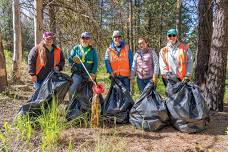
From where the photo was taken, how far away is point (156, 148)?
4.95m

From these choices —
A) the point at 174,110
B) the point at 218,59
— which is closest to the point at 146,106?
the point at 174,110

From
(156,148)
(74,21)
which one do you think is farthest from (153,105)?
(74,21)

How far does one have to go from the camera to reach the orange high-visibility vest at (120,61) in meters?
6.33

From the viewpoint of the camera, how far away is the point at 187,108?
18.8 feet

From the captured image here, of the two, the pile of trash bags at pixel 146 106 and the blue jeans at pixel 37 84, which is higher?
the blue jeans at pixel 37 84

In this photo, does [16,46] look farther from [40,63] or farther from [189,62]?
[189,62]

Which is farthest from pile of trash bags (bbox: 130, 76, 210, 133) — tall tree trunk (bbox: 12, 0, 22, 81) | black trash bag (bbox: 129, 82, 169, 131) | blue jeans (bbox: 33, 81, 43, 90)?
tall tree trunk (bbox: 12, 0, 22, 81)

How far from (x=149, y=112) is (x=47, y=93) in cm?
151

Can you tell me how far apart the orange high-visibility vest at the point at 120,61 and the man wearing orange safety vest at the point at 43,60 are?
818 millimetres

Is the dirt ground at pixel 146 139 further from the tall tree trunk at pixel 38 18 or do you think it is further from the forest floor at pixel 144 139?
the tall tree trunk at pixel 38 18

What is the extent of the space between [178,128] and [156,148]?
3.20 feet

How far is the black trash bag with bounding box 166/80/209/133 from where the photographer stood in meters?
5.71

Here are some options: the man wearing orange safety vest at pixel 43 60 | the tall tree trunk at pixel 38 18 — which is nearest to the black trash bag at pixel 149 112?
the man wearing orange safety vest at pixel 43 60

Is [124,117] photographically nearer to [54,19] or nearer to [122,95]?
[122,95]
